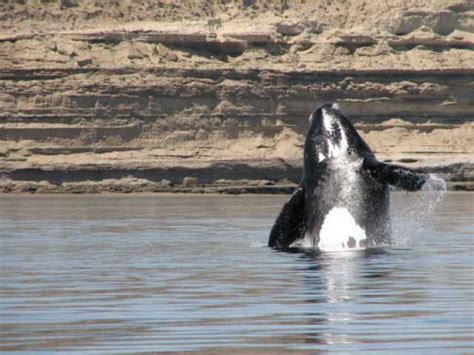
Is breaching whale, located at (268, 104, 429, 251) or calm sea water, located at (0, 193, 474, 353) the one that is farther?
breaching whale, located at (268, 104, 429, 251)

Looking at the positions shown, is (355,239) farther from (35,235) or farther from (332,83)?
(332,83)

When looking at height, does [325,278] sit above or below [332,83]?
below

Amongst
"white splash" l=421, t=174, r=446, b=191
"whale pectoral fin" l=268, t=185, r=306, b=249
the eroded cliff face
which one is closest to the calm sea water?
"whale pectoral fin" l=268, t=185, r=306, b=249

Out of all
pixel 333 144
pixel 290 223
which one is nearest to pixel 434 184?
pixel 333 144

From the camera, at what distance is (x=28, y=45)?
103875 millimetres

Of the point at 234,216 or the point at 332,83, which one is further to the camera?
the point at 332,83

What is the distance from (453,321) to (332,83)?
88590mm

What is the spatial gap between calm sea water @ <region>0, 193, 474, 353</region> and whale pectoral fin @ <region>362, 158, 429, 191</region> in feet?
3.45

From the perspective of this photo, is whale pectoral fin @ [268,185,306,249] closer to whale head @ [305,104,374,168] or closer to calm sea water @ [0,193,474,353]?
calm sea water @ [0,193,474,353]

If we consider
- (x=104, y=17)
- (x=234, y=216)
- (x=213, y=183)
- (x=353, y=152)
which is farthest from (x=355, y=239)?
(x=104, y=17)

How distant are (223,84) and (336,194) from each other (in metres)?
79.1

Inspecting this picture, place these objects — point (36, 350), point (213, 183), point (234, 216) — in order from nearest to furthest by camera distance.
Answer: point (36, 350) → point (234, 216) → point (213, 183)

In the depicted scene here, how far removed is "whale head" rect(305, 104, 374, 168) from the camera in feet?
82.9

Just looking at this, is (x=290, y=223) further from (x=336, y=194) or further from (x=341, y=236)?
(x=336, y=194)
